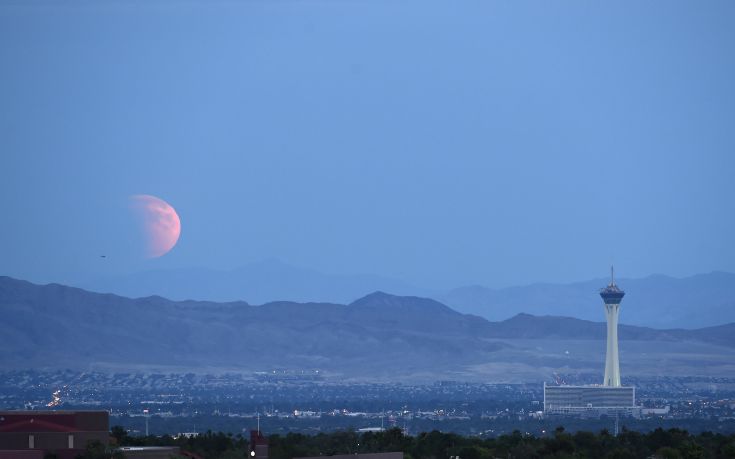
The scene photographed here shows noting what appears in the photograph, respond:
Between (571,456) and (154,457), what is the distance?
42242mm

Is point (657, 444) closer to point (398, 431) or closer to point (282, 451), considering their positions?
point (398, 431)

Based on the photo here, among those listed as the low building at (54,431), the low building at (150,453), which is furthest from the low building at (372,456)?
the low building at (54,431)

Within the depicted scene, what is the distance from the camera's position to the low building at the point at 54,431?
9038 centimetres

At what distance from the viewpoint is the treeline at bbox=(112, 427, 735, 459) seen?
125 meters

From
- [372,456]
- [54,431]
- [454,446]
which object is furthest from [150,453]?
[454,446]

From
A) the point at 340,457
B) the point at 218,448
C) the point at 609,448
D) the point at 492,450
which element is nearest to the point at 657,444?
the point at 609,448

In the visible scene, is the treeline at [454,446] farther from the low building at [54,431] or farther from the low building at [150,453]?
the low building at [54,431]

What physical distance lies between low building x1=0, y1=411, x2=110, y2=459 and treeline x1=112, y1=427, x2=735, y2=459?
1862 centimetres

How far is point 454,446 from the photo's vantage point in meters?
141

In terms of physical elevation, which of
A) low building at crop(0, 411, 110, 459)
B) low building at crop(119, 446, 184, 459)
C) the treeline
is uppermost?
low building at crop(0, 411, 110, 459)

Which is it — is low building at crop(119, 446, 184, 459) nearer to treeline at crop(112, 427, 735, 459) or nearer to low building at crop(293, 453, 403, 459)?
low building at crop(293, 453, 403, 459)

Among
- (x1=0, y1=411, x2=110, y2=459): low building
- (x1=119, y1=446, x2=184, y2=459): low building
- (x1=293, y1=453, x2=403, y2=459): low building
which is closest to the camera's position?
(x1=0, y1=411, x2=110, y2=459): low building

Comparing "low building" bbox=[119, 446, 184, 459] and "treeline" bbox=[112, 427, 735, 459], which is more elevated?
"low building" bbox=[119, 446, 184, 459]

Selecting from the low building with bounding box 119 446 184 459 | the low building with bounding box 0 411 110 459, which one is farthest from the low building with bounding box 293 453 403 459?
the low building with bounding box 0 411 110 459
